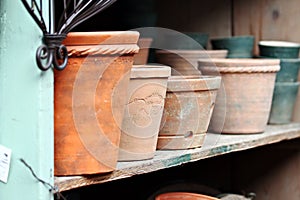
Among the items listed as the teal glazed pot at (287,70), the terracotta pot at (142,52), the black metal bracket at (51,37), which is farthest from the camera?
the teal glazed pot at (287,70)

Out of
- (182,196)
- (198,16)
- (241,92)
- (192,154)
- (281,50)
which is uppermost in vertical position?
(198,16)

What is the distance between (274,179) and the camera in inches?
74.0

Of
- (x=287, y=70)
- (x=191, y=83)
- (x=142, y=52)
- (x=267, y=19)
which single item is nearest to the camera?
(x=191, y=83)

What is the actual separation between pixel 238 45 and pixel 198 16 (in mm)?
262

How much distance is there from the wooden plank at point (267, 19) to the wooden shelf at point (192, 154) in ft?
0.99

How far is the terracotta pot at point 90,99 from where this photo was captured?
3.42ft

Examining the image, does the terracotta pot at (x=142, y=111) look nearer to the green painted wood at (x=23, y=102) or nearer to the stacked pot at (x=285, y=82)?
the green painted wood at (x=23, y=102)

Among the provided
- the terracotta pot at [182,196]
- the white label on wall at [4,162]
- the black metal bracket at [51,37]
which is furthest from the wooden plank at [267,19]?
the white label on wall at [4,162]

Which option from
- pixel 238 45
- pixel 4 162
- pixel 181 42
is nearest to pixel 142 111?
pixel 4 162

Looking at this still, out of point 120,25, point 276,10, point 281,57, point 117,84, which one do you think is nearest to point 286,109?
point 281,57

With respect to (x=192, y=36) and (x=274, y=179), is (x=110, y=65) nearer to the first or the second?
(x=192, y=36)

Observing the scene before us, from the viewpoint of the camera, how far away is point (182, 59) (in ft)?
5.27

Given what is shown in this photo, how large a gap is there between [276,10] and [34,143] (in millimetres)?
1092

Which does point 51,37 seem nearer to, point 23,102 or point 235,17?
point 23,102
